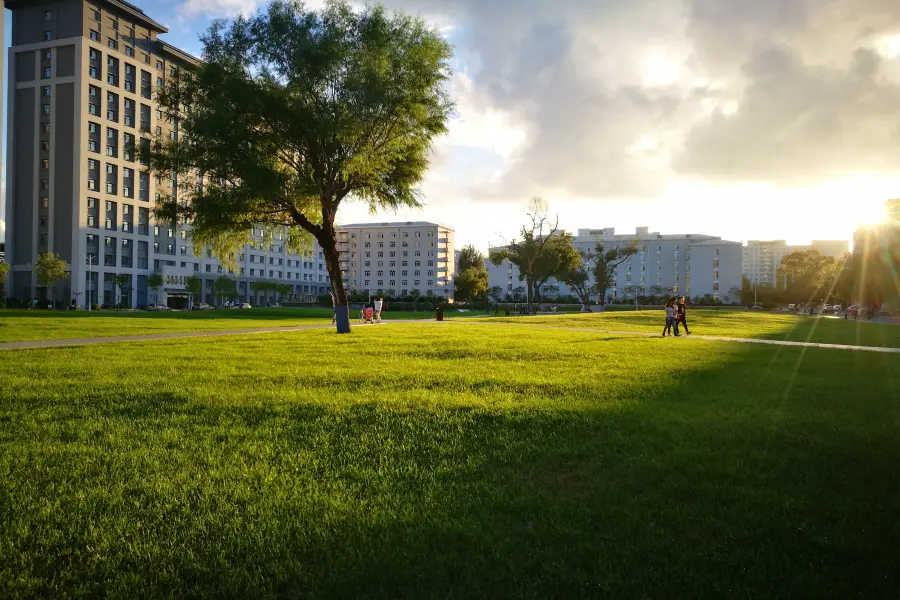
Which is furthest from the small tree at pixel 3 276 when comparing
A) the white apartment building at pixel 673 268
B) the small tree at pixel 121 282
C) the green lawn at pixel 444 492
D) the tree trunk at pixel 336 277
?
the white apartment building at pixel 673 268

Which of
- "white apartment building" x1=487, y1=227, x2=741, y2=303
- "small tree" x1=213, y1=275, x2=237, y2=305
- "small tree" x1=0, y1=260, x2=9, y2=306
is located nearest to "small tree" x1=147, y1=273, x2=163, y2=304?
"small tree" x1=213, y1=275, x2=237, y2=305

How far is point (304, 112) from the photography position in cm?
2127

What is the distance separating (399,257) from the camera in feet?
544

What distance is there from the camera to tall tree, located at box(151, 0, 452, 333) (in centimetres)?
2078

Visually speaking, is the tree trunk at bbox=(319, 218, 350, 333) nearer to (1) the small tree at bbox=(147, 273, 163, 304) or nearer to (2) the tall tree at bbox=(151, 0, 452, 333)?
(2) the tall tree at bbox=(151, 0, 452, 333)

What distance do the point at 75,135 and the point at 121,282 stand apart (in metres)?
21.1

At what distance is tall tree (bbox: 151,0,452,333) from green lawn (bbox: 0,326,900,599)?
14.0 metres

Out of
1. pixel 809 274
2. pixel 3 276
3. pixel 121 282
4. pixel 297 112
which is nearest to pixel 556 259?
pixel 297 112

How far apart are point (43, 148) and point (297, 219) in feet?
249

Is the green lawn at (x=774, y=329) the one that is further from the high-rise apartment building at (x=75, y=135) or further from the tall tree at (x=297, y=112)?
Result: the high-rise apartment building at (x=75, y=135)

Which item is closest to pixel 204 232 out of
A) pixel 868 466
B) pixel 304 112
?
pixel 304 112

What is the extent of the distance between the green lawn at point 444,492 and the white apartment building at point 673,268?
151 meters

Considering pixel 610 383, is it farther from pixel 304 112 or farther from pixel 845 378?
pixel 304 112

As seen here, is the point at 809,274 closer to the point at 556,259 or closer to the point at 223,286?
the point at 556,259
